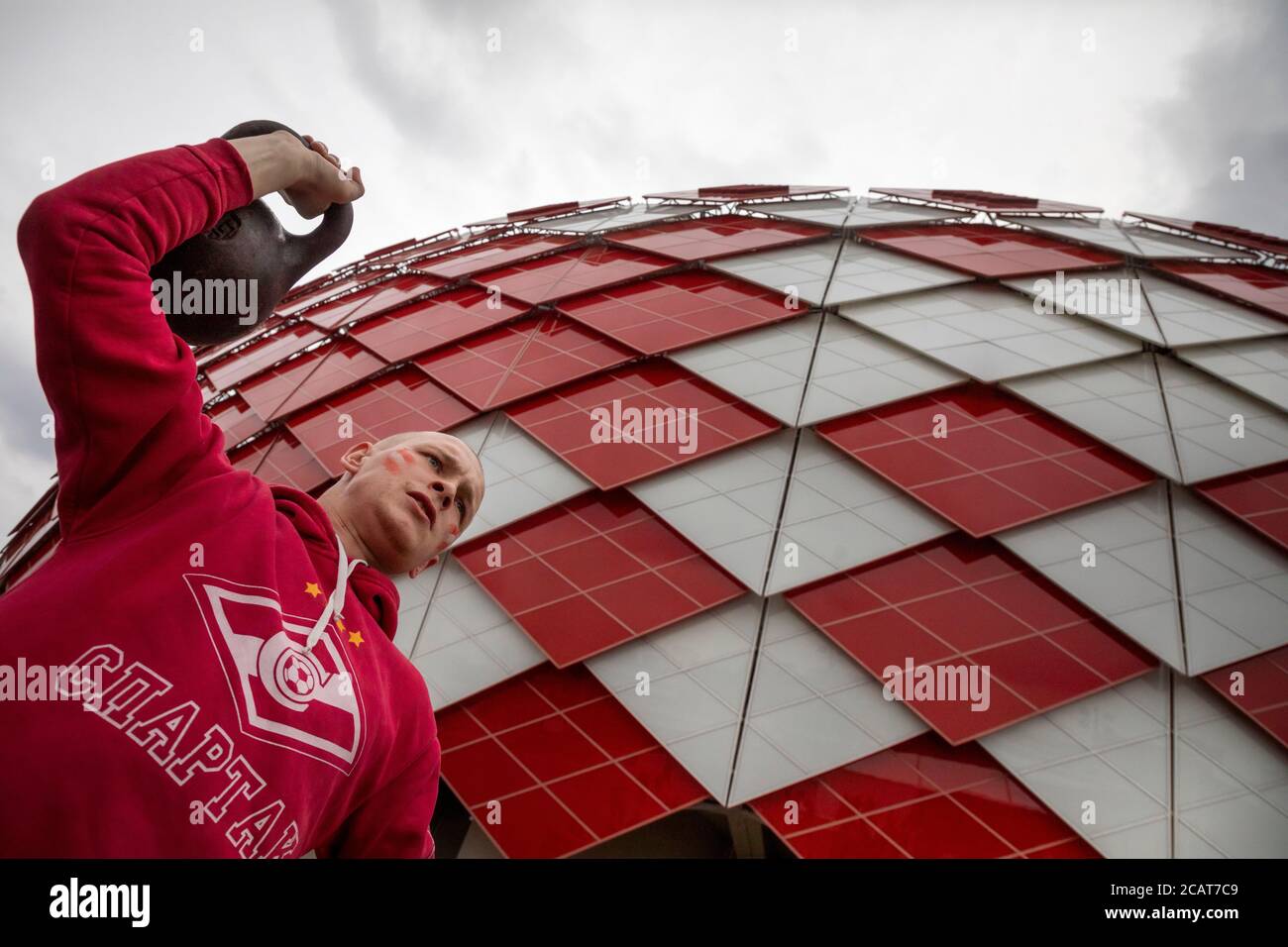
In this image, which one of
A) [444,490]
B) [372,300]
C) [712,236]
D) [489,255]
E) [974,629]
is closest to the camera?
[444,490]

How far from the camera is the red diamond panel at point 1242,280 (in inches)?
595

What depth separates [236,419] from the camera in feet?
52.0

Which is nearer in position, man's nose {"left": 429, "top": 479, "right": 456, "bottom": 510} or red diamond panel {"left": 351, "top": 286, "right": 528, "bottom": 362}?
man's nose {"left": 429, "top": 479, "right": 456, "bottom": 510}

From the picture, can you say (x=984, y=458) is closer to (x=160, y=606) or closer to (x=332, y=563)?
(x=332, y=563)

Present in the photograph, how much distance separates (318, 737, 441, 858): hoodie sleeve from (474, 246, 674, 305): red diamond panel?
13.1 meters

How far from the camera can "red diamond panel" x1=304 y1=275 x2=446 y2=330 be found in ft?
59.7

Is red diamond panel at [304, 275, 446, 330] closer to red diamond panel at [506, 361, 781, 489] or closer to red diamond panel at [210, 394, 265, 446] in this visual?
red diamond panel at [210, 394, 265, 446]

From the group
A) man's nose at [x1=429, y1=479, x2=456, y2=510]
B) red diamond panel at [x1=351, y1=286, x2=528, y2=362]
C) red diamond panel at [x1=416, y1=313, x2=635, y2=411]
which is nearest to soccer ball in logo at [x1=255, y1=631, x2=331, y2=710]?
man's nose at [x1=429, y1=479, x2=456, y2=510]

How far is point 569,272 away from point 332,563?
14.5 metres

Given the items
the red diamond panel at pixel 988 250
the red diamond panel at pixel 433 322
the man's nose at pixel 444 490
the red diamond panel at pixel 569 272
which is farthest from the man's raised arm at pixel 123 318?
the red diamond panel at pixel 988 250

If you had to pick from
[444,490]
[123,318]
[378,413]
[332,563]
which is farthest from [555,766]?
[378,413]

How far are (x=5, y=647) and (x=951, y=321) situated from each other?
1372cm
